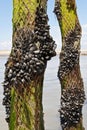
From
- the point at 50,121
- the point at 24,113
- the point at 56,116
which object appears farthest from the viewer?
the point at 56,116

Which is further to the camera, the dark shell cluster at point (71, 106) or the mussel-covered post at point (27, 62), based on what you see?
the dark shell cluster at point (71, 106)

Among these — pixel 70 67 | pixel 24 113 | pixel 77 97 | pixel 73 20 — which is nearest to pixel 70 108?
pixel 77 97

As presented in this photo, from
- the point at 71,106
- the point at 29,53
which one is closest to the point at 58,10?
the point at 71,106

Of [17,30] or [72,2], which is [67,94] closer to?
[72,2]

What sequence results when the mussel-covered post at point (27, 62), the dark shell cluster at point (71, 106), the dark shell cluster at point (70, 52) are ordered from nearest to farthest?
1. the mussel-covered post at point (27, 62)
2. the dark shell cluster at point (71, 106)
3. the dark shell cluster at point (70, 52)

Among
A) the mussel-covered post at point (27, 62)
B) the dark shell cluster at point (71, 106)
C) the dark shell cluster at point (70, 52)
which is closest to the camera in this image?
the mussel-covered post at point (27, 62)

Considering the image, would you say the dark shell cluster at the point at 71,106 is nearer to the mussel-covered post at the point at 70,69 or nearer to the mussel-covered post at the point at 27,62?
the mussel-covered post at the point at 70,69

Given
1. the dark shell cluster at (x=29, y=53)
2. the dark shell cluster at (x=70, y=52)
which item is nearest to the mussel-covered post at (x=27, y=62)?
the dark shell cluster at (x=29, y=53)

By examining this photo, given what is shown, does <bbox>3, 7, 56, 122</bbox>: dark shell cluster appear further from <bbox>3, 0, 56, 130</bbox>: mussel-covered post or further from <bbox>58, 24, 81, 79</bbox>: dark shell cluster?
<bbox>58, 24, 81, 79</bbox>: dark shell cluster

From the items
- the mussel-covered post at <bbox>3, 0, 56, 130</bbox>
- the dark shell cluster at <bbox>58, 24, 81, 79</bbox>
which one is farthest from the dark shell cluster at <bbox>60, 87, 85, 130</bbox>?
the mussel-covered post at <bbox>3, 0, 56, 130</bbox>
